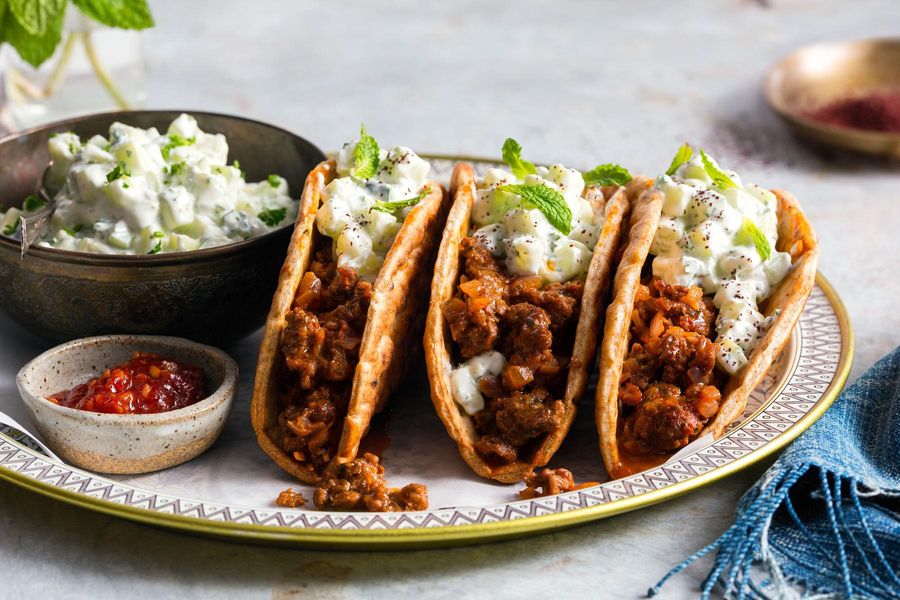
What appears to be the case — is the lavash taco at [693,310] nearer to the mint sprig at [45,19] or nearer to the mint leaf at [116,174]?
the mint leaf at [116,174]

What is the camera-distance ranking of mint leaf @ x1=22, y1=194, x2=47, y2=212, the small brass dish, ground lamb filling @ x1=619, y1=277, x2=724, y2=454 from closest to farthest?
ground lamb filling @ x1=619, y1=277, x2=724, y2=454
mint leaf @ x1=22, y1=194, x2=47, y2=212
the small brass dish

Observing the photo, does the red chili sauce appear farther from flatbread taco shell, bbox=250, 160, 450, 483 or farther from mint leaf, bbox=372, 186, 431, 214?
mint leaf, bbox=372, 186, 431, 214

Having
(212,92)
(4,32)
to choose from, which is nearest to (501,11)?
(212,92)

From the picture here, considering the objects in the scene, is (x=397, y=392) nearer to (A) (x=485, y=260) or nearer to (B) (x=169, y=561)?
(A) (x=485, y=260)

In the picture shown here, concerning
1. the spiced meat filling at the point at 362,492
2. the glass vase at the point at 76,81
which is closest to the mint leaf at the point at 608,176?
the spiced meat filling at the point at 362,492

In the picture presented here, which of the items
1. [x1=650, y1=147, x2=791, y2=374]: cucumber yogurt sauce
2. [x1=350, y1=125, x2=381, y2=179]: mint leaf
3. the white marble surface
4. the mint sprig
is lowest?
the white marble surface

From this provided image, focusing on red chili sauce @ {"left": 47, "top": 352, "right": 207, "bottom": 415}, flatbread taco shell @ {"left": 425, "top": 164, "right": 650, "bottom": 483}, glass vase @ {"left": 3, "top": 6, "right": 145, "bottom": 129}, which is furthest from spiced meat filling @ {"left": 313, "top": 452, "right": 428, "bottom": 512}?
glass vase @ {"left": 3, "top": 6, "right": 145, "bottom": 129}

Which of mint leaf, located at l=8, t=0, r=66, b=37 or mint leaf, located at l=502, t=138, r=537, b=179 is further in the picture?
mint leaf, located at l=8, t=0, r=66, b=37
